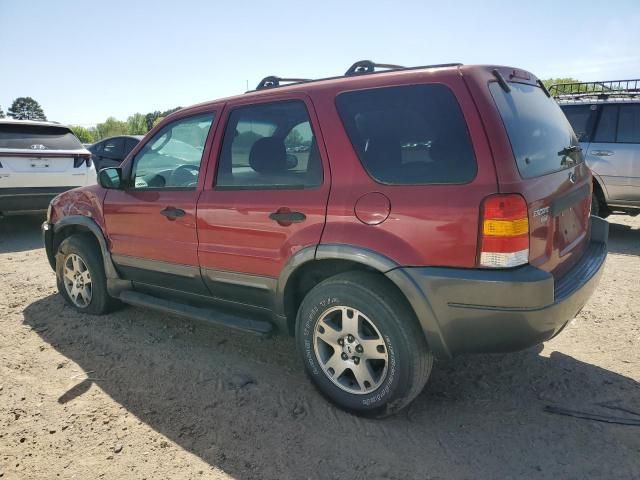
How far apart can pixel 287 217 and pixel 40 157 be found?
5932mm

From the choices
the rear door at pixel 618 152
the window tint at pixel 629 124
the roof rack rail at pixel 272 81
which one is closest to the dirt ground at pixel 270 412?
the roof rack rail at pixel 272 81

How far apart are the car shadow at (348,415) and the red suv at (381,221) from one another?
26cm

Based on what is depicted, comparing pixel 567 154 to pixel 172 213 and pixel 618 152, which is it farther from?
pixel 618 152

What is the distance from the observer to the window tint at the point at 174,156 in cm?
343

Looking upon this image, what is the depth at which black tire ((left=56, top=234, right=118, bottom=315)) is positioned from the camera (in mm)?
4184

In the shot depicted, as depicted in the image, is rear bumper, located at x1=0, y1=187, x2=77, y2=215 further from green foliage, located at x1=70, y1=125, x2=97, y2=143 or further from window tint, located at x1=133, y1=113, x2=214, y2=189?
green foliage, located at x1=70, y1=125, x2=97, y2=143

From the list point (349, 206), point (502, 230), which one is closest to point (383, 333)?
point (349, 206)

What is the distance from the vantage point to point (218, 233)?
3191 millimetres

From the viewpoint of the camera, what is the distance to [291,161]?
293 cm

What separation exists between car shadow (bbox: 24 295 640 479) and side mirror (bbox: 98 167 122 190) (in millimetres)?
1187

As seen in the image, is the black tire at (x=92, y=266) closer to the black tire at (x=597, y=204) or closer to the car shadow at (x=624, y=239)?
the car shadow at (x=624, y=239)

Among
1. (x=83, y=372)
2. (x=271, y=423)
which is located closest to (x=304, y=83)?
(x=271, y=423)

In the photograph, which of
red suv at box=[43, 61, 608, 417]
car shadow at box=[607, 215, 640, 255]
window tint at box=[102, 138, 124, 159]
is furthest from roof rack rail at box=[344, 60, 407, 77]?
window tint at box=[102, 138, 124, 159]

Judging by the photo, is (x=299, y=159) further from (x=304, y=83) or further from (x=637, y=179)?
(x=637, y=179)
